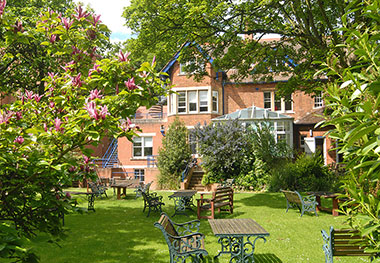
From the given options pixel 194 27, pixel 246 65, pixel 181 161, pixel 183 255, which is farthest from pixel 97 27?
pixel 181 161

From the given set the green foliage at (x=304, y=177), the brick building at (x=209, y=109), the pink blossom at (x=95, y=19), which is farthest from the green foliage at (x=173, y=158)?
the pink blossom at (x=95, y=19)

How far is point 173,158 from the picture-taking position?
22.3 meters

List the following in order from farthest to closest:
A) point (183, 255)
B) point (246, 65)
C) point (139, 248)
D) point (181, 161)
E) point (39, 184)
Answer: point (181, 161) → point (246, 65) → point (139, 248) → point (183, 255) → point (39, 184)

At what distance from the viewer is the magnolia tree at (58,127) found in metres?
3.28

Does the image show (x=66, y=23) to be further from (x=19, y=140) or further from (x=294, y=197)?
(x=294, y=197)

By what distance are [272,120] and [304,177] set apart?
6353mm

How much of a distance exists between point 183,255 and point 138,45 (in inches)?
423

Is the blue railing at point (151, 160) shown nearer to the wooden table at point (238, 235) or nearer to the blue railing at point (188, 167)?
the blue railing at point (188, 167)

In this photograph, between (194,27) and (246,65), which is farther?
(246,65)

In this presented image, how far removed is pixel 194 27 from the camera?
12.6m

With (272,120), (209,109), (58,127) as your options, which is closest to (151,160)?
(209,109)

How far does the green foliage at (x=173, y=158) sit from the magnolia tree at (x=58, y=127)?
58.7ft

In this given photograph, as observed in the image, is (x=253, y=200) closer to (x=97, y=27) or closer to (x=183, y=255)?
(x=183, y=255)

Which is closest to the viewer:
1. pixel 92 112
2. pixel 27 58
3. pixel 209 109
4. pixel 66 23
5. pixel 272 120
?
pixel 92 112
